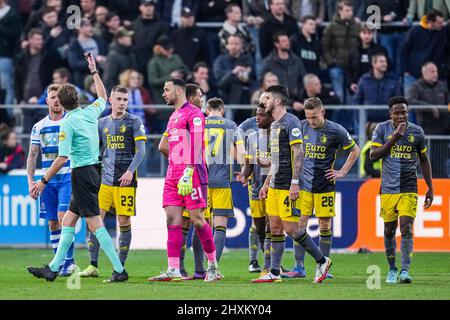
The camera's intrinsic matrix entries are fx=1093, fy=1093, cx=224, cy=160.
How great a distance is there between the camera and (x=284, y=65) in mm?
21891

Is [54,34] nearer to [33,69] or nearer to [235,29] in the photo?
[33,69]

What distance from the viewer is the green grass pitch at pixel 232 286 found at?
38.8 ft

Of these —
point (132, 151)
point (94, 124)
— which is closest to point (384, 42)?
point (132, 151)

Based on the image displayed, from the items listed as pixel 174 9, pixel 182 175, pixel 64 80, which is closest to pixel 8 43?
pixel 64 80

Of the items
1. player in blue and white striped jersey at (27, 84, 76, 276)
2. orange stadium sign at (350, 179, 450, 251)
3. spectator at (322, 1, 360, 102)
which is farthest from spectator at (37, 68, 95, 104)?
player in blue and white striped jersey at (27, 84, 76, 276)

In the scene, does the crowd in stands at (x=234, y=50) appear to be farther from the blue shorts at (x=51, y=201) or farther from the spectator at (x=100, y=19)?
the blue shorts at (x=51, y=201)

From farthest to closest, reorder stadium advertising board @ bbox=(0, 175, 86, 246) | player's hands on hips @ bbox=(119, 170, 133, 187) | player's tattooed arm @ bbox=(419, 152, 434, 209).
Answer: stadium advertising board @ bbox=(0, 175, 86, 246)
player's hands on hips @ bbox=(119, 170, 133, 187)
player's tattooed arm @ bbox=(419, 152, 434, 209)

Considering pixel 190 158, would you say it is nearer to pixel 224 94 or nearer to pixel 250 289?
pixel 250 289

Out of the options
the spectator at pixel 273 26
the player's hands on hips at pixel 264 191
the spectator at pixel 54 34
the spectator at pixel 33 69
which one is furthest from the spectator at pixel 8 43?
the player's hands on hips at pixel 264 191

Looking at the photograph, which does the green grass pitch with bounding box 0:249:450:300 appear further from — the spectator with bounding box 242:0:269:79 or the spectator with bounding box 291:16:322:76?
the spectator with bounding box 242:0:269:79

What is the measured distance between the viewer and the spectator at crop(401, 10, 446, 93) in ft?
73.2

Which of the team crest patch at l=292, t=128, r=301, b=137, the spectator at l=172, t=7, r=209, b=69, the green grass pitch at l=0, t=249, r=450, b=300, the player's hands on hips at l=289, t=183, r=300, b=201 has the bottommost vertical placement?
the green grass pitch at l=0, t=249, r=450, b=300

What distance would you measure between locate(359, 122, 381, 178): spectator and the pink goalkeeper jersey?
7.28m

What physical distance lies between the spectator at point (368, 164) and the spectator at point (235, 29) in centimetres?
352
